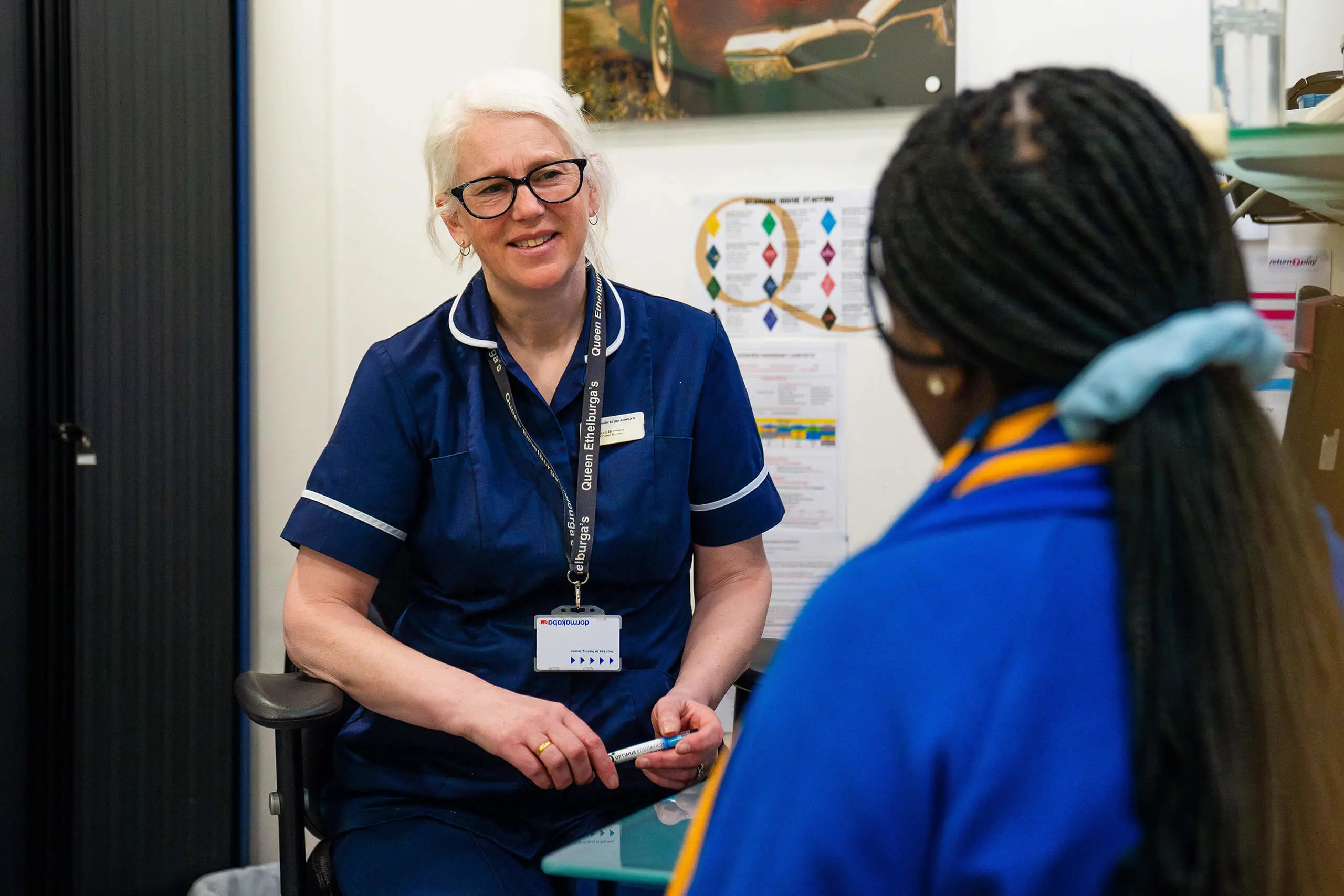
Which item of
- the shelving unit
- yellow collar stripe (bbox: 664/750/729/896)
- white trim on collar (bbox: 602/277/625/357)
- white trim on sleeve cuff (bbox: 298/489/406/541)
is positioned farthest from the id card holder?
the shelving unit

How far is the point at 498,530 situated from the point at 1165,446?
1.07 m

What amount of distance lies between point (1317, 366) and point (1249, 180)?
13.0 inches

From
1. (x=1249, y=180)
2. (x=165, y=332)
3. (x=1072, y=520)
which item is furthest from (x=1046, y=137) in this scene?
(x=165, y=332)

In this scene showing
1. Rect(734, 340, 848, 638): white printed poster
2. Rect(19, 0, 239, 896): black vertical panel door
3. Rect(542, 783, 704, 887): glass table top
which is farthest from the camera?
Rect(734, 340, 848, 638): white printed poster

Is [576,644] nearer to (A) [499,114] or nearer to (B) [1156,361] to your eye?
(A) [499,114]

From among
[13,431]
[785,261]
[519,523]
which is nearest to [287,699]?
[519,523]

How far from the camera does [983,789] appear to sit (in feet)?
1.81

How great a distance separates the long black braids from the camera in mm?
560

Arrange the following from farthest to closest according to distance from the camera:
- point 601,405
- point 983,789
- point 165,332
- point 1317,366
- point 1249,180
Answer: point 165,332 → point 601,405 → point 1317,366 → point 1249,180 → point 983,789

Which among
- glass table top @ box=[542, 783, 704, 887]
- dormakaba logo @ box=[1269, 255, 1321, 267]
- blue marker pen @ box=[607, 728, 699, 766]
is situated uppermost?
dormakaba logo @ box=[1269, 255, 1321, 267]

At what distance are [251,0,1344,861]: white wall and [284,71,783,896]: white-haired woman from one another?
74cm

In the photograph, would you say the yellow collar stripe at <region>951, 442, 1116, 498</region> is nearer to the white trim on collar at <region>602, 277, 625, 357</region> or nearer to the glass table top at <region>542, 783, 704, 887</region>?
the glass table top at <region>542, 783, 704, 887</region>

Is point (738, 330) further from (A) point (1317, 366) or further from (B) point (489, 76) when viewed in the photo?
(A) point (1317, 366)

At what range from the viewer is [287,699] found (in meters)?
1.46
